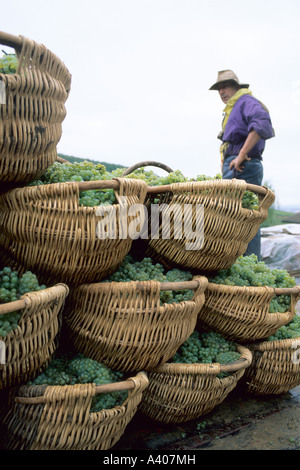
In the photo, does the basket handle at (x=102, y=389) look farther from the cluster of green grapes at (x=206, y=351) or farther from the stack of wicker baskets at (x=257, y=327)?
the stack of wicker baskets at (x=257, y=327)

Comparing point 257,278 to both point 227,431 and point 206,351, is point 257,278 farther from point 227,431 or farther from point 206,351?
point 227,431

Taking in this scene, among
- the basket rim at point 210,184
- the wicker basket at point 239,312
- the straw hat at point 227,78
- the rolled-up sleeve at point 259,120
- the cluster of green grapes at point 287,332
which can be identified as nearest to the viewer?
the basket rim at point 210,184

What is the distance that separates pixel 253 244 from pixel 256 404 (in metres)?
1.47

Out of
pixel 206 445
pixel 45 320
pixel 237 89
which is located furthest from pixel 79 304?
pixel 237 89

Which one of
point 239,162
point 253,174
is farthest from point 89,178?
point 253,174

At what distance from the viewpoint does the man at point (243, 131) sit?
2.91m

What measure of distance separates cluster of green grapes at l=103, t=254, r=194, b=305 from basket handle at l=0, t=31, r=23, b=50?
84 centimetres

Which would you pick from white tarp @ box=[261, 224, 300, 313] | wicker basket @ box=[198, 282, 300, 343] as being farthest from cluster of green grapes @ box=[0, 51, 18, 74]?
white tarp @ box=[261, 224, 300, 313]

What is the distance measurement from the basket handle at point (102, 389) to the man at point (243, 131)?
2014mm

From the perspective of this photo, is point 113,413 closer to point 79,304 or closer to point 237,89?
point 79,304

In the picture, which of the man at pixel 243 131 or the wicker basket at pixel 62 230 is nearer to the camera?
the wicker basket at pixel 62 230

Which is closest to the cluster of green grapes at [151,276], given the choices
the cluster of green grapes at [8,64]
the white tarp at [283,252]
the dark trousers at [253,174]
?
the cluster of green grapes at [8,64]

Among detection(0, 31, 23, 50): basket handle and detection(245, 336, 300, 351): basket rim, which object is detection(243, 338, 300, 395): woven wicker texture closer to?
detection(245, 336, 300, 351): basket rim

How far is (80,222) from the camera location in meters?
1.29
